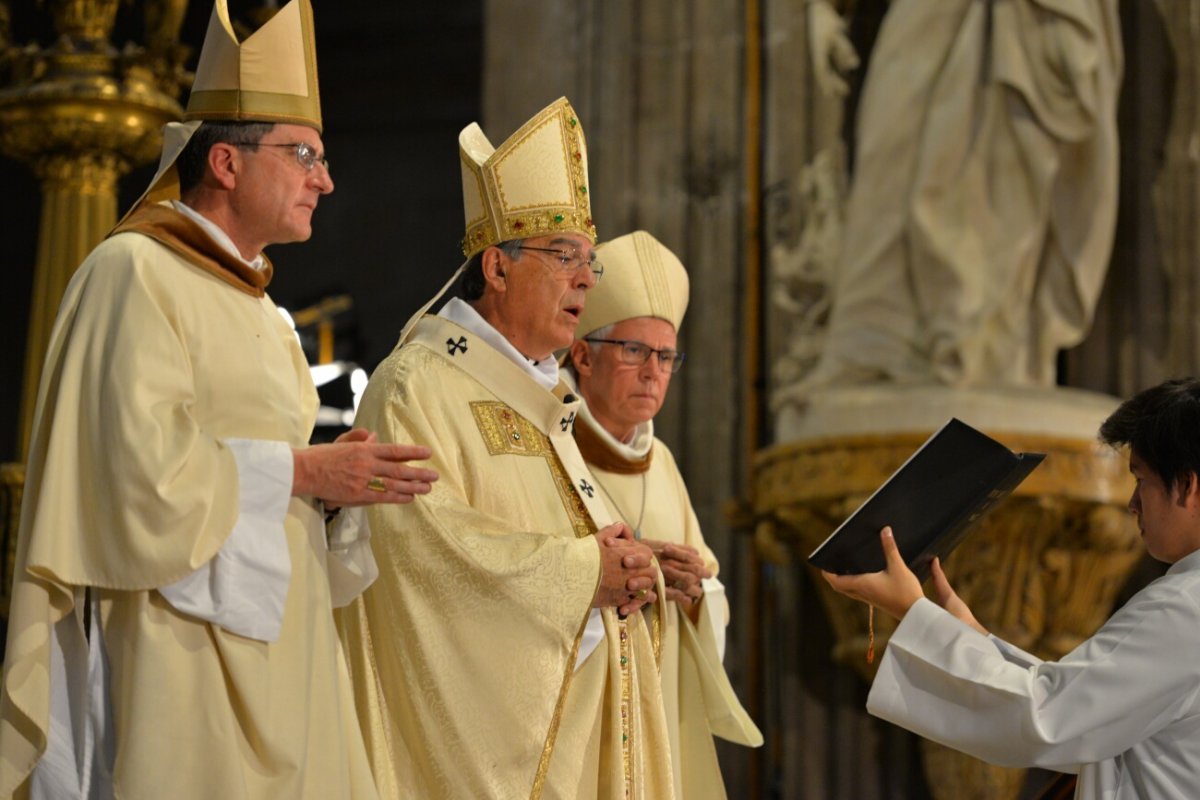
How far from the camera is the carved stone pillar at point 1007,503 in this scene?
5.80 m

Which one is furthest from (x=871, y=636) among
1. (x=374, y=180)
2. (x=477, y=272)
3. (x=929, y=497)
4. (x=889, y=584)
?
(x=374, y=180)

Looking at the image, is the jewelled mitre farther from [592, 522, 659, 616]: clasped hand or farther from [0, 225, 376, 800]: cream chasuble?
[592, 522, 659, 616]: clasped hand

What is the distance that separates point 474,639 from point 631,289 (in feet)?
4.08

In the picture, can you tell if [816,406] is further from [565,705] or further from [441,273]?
[441,273]

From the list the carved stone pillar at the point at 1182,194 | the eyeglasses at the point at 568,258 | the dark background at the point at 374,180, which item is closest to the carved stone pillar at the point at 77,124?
the eyeglasses at the point at 568,258

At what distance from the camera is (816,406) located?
608 centimetres

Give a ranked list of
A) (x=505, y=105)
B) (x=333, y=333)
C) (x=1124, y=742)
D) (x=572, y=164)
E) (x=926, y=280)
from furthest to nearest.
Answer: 1. (x=333, y=333)
2. (x=505, y=105)
3. (x=926, y=280)
4. (x=572, y=164)
5. (x=1124, y=742)

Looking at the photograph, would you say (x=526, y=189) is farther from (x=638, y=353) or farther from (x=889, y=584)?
(x=889, y=584)

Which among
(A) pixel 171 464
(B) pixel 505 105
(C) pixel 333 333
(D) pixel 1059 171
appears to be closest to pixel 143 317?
(A) pixel 171 464

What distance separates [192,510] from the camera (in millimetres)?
2969

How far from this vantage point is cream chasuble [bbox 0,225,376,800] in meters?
2.94

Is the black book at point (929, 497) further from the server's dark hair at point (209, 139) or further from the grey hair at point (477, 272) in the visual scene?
the server's dark hair at point (209, 139)

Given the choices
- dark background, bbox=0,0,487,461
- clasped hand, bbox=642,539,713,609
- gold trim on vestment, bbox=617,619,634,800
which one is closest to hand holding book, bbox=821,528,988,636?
gold trim on vestment, bbox=617,619,634,800

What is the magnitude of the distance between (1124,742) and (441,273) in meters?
8.55
